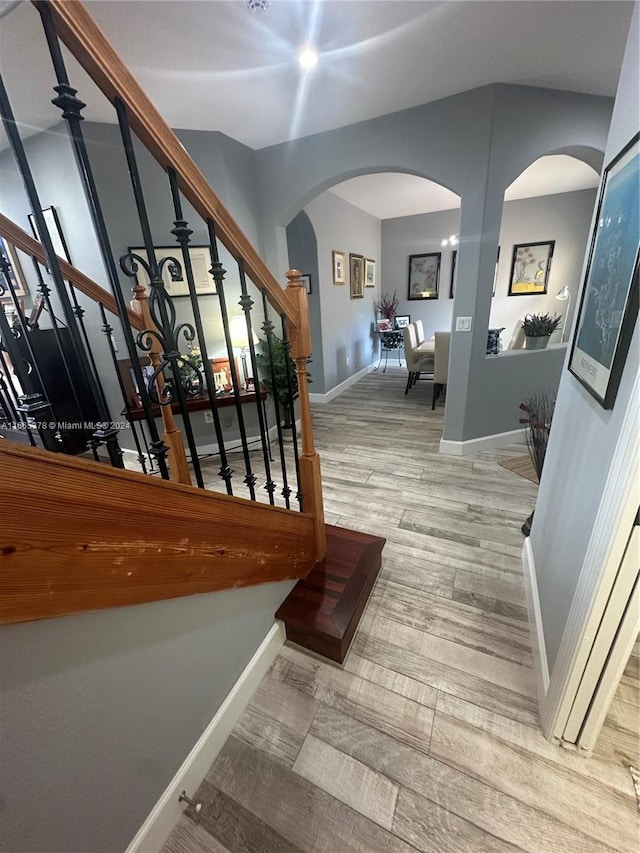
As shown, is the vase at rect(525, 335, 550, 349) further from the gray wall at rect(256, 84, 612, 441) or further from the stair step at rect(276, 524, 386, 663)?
the stair step at rect(276, 524, 386, 663)

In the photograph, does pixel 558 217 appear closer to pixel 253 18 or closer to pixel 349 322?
pixel 349 322

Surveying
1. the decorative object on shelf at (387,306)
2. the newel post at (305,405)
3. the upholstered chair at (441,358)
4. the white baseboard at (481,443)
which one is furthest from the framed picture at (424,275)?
the newel post at (305,405)

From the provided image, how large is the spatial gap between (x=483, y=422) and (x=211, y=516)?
2.85 metres

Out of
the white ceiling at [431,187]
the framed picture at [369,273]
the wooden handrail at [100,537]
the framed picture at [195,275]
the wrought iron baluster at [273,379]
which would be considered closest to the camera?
the wooden handrail at [100,537]

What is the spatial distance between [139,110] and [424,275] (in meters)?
6.59

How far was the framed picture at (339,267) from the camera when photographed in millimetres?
4734

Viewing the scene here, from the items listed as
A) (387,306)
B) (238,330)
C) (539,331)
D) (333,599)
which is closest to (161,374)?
(333,599)

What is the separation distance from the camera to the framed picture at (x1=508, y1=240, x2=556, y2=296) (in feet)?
17.8

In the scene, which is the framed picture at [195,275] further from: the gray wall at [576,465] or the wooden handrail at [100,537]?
the gray wall at [576,465]

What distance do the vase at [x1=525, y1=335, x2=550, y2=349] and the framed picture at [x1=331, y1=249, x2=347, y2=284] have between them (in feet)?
→ 8.88

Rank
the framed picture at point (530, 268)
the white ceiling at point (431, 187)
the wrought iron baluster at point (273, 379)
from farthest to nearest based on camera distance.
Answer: the framed picture at point (530, 268) → the white ceiling at point (431, 187) → the wrought iron baluster at point (273, 379)

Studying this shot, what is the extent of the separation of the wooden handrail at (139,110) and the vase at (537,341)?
121 inches

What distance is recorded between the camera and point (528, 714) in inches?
47.8

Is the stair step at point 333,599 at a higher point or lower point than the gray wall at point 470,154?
lower
